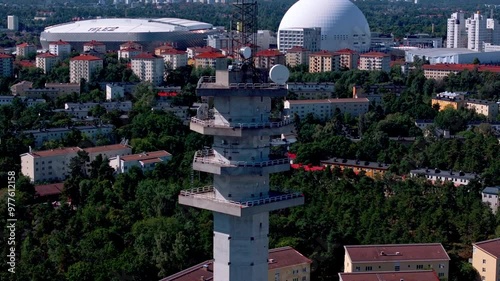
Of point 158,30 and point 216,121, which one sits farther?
point 158,30

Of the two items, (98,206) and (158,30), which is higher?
(158,30)

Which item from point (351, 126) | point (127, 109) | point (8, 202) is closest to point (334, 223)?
point (8, 202)

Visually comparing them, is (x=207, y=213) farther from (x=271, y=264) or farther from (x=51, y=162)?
(x=51, y=162)

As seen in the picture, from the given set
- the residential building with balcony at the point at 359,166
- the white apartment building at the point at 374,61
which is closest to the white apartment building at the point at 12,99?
the residential building with balcony at the point at 359,166

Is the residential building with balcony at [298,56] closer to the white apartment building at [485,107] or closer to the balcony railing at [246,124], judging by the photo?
the white apartment building at [485,107]

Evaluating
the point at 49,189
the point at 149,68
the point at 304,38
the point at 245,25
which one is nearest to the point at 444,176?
the point at 49,189

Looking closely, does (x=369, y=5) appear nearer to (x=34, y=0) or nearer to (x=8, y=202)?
(x=34, y=0)

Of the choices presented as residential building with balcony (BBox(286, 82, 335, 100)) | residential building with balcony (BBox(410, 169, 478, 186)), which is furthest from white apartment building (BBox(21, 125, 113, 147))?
residential building with balcony (BBox(410, 169, 478, 186))
